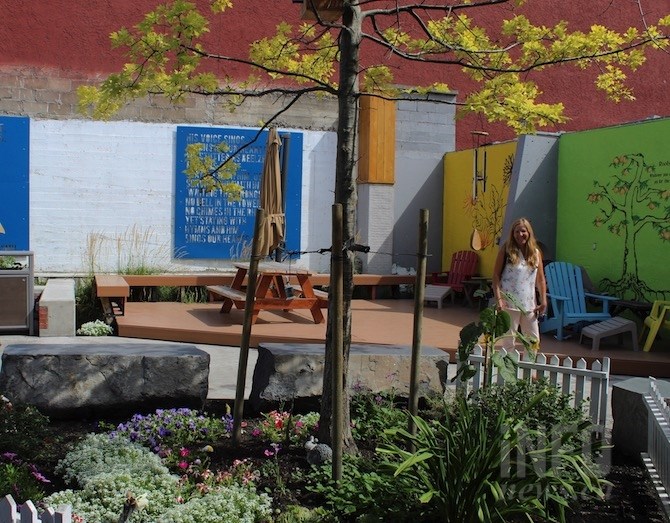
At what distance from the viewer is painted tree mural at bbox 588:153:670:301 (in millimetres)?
10117

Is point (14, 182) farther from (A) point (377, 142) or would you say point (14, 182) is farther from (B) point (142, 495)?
(B) point (142, 495)

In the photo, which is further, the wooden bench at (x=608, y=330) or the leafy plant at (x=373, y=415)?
the wooden bench at (x=608, y=330)

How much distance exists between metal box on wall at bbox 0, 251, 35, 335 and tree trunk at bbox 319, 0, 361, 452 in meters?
6.42

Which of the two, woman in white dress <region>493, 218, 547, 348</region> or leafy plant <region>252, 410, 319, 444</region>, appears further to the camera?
woman in white dress <region>493, 218, 547, 348</region>

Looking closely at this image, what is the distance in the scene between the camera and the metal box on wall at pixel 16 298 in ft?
33.6

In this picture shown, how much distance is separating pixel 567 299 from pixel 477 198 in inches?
164

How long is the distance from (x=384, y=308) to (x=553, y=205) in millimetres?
2991

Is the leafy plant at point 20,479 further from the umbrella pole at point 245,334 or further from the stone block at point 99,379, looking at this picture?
the umbrella pole at point 245,334

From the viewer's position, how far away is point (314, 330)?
408 inches

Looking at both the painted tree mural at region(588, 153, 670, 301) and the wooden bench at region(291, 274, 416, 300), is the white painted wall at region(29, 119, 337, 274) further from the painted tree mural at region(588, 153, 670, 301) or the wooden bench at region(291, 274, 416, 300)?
the painted tree mural at region(588, 153, 670, 301)

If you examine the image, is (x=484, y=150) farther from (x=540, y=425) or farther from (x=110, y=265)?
(x=540, y=425)

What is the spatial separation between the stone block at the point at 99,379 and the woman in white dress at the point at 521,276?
123 inches

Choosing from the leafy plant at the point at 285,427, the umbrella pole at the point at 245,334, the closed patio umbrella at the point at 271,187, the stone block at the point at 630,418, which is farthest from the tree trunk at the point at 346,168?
the closed patio umbrella at the point at 271,187

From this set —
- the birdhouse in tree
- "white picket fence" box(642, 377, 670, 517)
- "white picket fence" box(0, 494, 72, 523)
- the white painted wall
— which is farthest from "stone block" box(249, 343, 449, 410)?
the white painted wall
